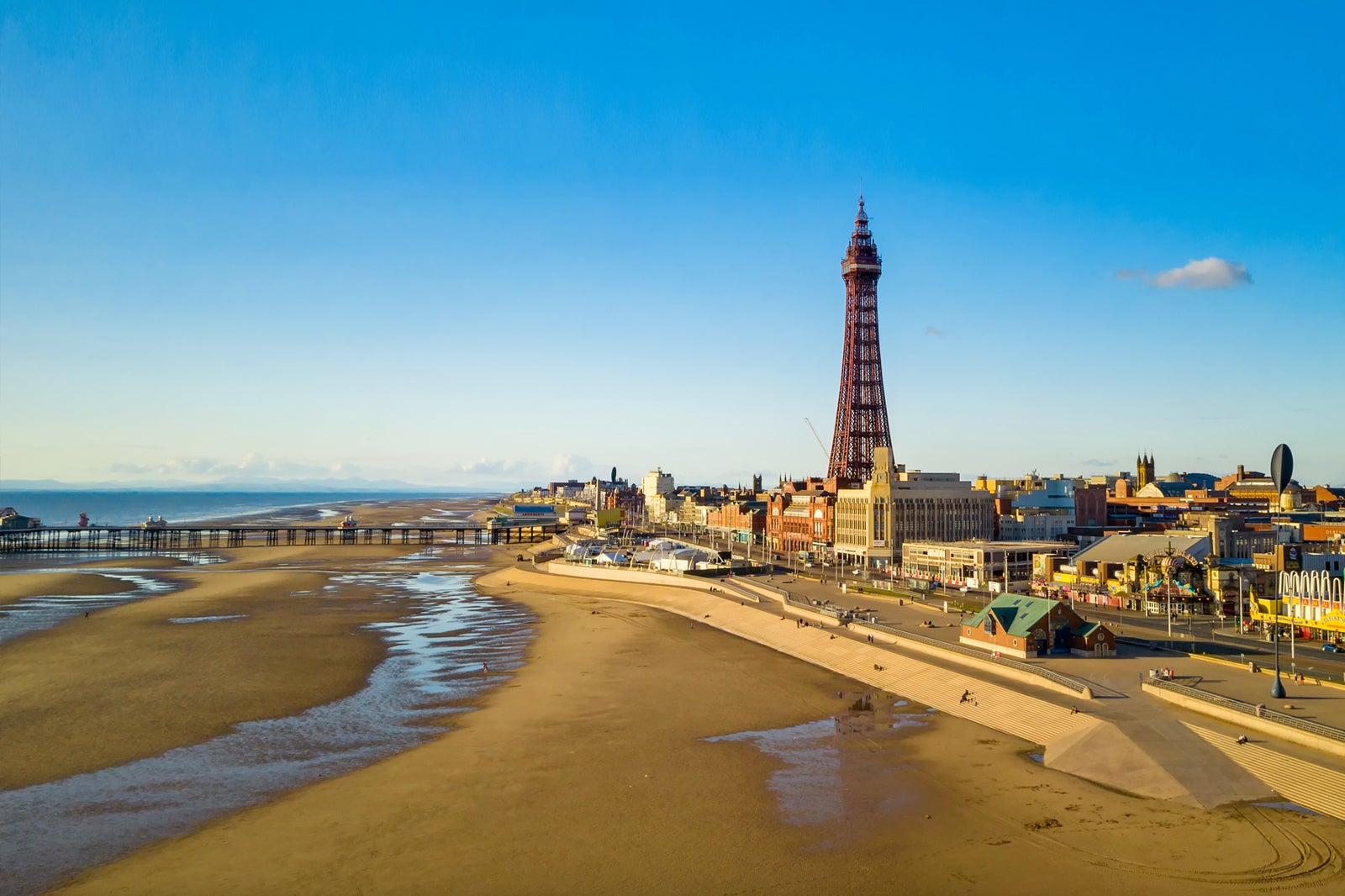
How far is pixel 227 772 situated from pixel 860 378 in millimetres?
105326

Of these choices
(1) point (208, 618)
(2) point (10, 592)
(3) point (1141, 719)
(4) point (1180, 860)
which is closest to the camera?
(4) point (1180, 860)

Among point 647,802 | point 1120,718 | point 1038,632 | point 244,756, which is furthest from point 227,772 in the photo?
point 1038,632

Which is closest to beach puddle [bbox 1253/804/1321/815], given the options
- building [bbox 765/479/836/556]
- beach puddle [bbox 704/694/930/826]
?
beach puddle [bbox 704/694/930/826]

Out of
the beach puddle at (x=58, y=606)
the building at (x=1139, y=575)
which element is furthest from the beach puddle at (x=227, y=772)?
the building at (x=1139, y=575)

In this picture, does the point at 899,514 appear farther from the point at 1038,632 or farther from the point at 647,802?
the point at 647,802

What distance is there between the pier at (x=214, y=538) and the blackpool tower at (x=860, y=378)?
205 feet

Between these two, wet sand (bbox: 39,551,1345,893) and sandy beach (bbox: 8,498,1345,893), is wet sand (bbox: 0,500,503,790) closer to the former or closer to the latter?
sandy beach (bbox: 8,498,1345,893)

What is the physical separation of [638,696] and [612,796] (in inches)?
556

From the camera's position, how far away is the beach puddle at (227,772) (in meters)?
25.6

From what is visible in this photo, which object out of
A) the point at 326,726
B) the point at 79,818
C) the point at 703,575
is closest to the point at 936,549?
the point at 703,575

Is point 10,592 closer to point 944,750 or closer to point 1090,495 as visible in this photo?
point 944,750

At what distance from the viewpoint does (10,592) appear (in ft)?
265

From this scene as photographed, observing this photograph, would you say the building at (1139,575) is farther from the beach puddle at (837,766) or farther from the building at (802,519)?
the building at (802,519)

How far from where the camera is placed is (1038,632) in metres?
45.5
